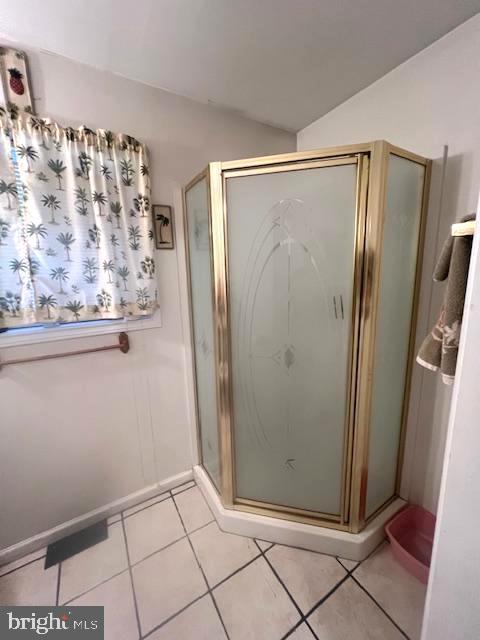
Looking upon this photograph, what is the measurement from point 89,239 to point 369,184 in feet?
4.05

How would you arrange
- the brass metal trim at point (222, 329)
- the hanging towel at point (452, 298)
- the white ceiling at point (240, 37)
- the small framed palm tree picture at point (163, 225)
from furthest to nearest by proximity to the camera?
the small framed palm tree picture at point (163, 225)
the brass metal trim at point (222, 329)
the white ceiling at point (240, 37)
the hanging towel at point (452, 298)

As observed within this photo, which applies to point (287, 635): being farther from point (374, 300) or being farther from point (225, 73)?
point (225, 73)

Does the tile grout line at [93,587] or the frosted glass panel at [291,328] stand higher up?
the frosted glass panel at [291,328]

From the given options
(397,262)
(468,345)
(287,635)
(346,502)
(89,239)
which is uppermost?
(89,239)

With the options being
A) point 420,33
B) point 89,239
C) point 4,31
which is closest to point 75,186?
point 89,239

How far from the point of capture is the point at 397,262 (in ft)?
3.83

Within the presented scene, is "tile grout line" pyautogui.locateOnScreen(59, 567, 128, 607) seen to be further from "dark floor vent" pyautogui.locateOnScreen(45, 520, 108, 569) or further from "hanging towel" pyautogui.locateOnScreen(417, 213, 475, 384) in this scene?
"hanging towel" pyautogui.locateOnScreen(417, 213, 475, 384)

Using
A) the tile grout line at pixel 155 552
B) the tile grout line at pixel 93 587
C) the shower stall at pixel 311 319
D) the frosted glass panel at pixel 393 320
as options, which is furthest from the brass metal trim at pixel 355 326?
the tile grout line at pixel 93 587

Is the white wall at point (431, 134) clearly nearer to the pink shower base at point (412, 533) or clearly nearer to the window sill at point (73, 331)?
the pink shower base at point (412, 533)

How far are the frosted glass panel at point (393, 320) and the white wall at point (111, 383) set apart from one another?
953 mm

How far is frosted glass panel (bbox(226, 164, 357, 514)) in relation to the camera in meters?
1.10

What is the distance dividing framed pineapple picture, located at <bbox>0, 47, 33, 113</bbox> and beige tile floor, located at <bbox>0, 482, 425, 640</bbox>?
204cm

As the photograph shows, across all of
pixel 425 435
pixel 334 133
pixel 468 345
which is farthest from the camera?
pixel 334 133

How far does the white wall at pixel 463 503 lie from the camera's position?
469 mm
